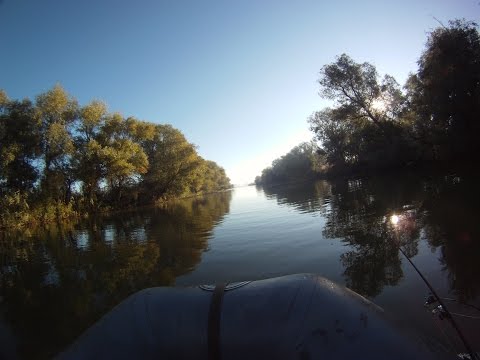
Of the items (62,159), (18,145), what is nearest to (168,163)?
(62,159)

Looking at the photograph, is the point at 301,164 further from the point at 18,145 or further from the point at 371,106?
the point at 18,145

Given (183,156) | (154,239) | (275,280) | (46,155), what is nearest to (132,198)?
(183,156)

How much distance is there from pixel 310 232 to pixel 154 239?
719 centimetres

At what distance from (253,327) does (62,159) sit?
40.7 m

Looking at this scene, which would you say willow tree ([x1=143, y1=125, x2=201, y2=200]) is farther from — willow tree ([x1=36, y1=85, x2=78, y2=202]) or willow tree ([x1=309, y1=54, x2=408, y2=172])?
willow tree ([x1=309, y1=54, x2=408, y2=172])

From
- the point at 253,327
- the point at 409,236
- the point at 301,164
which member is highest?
the point at 301,164

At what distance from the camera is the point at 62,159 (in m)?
36.9

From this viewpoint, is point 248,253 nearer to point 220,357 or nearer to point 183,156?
point 220,357

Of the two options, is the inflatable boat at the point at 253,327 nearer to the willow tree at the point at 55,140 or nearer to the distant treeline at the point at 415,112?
the distant treeline at the point at 415,112

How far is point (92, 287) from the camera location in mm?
7828

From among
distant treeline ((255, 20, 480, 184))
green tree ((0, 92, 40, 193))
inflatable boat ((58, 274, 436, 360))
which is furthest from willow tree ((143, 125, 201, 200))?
inflatable boat ((58, 274, 436, 360))

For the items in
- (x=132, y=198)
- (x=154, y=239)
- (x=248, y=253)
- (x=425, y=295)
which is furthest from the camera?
(x=132, y=198)

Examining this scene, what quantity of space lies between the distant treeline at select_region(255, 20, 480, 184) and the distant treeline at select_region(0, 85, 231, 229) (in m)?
30.0

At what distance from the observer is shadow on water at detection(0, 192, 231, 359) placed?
5629 millimetres
